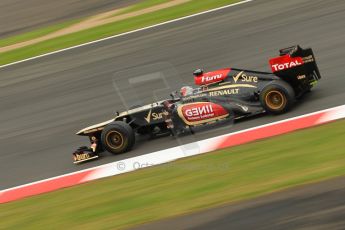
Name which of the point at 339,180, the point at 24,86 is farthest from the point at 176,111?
the point at 24,86

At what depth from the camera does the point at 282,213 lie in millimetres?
5629

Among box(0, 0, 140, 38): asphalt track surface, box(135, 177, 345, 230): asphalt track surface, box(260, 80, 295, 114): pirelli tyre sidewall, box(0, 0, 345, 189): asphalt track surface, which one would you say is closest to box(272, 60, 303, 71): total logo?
box(260, 80, 295, 114): pirelli tyre sidewall

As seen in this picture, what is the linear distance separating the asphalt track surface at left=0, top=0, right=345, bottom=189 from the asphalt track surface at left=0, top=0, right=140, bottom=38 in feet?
8.87

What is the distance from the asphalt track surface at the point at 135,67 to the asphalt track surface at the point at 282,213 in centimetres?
265

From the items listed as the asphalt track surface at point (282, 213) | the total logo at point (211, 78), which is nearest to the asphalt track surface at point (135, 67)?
the total logo at point (211, 78)

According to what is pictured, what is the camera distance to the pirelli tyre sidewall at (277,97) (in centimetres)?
914

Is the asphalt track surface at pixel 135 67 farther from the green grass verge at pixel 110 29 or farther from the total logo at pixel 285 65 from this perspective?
the total logo at pixel 285 65

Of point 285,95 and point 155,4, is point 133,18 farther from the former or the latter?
point 285,95

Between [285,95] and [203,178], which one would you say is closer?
[203,178]

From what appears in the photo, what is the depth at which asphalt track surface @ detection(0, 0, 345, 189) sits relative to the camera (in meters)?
10.2

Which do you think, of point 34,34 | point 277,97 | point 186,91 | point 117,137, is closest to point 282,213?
point 277,97

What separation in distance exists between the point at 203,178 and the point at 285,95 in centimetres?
235

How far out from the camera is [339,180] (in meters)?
6.09

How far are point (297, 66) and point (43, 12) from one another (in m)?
11.6
